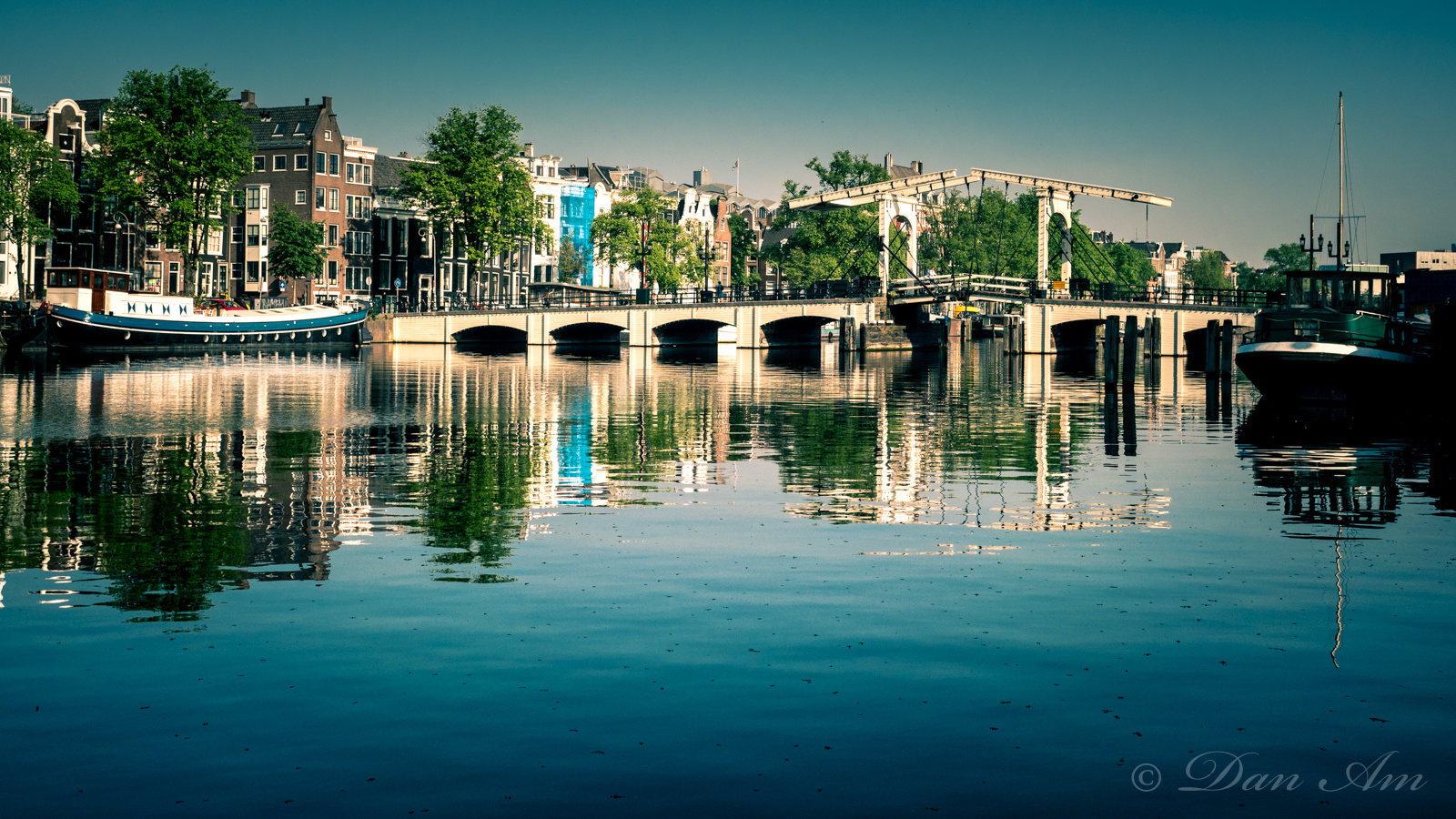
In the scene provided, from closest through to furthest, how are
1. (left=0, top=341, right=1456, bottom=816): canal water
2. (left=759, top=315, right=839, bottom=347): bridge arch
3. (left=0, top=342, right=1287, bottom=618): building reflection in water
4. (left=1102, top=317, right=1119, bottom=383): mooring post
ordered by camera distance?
(left=0, top=341, right=1456, bottom=816): canal water < (left=0, top=342, right=1287, bottom=618): building reflection in water < (left=1102, top=317, right=1119, bottom=383): mooring post < (left=759, top=315, right=839, bottom=347): bridge arch

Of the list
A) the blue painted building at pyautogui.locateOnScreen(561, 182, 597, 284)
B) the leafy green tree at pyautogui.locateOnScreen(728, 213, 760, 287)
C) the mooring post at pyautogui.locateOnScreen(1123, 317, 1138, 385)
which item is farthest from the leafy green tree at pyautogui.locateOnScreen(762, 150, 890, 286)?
the mooring post at pyautogui.locateOnScreen(1123, 317, 1138, 385)

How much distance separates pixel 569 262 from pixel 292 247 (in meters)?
34.3

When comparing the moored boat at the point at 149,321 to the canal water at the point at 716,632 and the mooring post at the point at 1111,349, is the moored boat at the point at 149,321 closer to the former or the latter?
the canal water at the point at 716,632

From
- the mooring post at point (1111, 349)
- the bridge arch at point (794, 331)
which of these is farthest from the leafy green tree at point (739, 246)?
the mooring post at point (1111, 349)

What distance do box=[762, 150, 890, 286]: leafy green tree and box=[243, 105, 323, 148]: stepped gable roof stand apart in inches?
1445

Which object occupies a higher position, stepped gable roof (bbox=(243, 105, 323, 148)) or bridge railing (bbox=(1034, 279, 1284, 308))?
stepped gable roof (bbox=(243, 105, 323, 148))

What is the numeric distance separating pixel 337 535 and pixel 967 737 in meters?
8.37

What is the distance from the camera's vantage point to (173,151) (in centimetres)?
7625

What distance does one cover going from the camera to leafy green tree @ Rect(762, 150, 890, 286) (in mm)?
107250

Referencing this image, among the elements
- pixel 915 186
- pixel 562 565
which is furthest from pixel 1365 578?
pixel 915 186

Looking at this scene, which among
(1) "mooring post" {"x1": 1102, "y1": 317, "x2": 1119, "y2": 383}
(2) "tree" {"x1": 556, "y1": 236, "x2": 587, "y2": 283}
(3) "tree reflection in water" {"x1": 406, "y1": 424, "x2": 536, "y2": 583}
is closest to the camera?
(3) "tree reflection in water" {"x1": 406, "y1": 424, "x2": 536, "y2": 583}

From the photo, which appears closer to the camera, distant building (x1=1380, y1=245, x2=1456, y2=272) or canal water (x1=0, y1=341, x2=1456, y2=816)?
canal water (x1=0, y1=341, x2=1456, y2=816)

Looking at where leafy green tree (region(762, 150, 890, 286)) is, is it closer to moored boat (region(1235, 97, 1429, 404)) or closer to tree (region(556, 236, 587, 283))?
tree (region(556, 236, 587, 283))

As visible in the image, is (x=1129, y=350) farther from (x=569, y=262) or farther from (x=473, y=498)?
(x=569, y=262)
